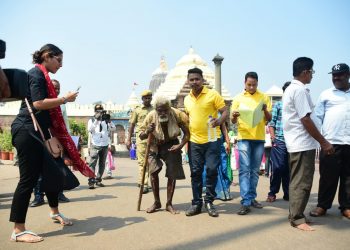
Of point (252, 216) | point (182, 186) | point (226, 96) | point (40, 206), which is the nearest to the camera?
point (252, 216)

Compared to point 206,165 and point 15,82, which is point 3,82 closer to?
point 15,82

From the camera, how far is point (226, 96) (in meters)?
42.3

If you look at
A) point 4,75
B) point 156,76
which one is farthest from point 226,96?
point 4,75

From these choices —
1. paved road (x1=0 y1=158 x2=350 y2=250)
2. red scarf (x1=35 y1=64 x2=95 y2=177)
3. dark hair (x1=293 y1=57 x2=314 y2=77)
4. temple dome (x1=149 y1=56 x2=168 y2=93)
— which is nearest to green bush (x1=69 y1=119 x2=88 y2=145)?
temple dome (x1=149 y1=56 x2=168 y2=93)

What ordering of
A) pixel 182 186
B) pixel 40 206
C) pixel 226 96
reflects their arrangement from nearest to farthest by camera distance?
pixel 40 206, pixel 182 186, pixel 226 96

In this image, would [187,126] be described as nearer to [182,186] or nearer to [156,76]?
[182,186]

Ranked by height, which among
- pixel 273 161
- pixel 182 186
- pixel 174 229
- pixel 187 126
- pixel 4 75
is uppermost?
pixel 4 75

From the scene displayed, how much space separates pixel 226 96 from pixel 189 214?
3871cm

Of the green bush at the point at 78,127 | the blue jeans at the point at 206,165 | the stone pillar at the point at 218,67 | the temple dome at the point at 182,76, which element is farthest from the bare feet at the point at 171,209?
the green bush at the point at 78,127

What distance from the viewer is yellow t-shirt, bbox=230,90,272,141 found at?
15.8 feet

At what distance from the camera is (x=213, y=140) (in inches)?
178

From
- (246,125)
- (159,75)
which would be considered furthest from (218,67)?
(159,75)

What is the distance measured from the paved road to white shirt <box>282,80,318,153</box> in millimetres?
915

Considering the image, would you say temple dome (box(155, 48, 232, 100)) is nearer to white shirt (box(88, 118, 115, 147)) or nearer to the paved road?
white shirt (box(88, 118, 115, 147))
